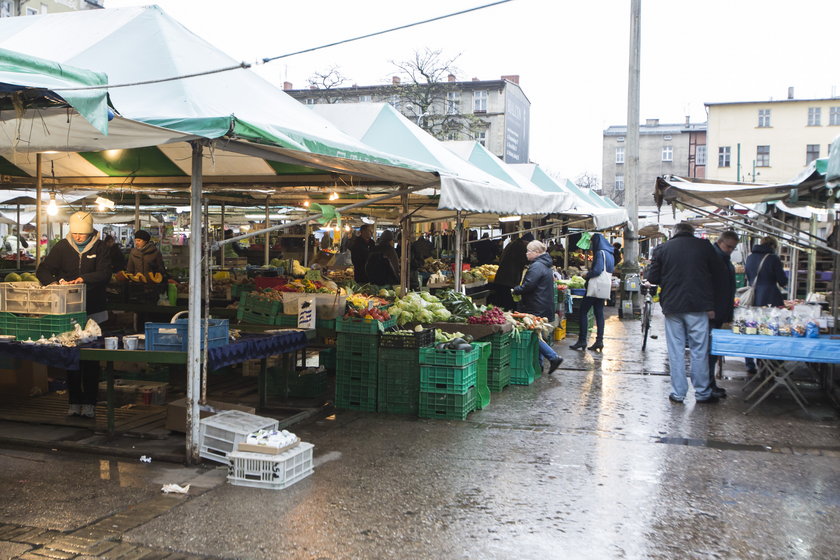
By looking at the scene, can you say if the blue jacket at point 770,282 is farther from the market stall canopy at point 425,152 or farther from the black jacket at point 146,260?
the black jacket at point 146,260

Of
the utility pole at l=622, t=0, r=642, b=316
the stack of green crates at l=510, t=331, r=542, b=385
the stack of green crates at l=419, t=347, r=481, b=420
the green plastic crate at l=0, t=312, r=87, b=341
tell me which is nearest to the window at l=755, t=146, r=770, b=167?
the utility pole at l=622, t=0, r=642, b=316

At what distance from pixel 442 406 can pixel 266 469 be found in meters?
2.60

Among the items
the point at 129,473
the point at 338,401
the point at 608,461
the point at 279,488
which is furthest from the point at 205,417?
the point at 608,461

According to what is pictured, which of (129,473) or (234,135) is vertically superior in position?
(234,135)

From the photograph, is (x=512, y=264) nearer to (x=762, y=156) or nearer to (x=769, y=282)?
(x=769, y=282)

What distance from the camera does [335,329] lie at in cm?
825

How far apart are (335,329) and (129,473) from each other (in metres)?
2.82

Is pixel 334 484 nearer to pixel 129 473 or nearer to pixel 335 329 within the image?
pixel 129 473

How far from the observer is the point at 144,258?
10.2 metres

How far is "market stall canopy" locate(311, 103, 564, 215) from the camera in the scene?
8.78 m

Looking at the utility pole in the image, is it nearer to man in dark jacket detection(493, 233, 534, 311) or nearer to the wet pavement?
man in dark jacket detection(493, 233, 534, 311)

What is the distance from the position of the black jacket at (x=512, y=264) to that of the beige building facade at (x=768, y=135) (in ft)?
167

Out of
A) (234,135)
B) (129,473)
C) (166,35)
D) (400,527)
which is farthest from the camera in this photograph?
(166,35)

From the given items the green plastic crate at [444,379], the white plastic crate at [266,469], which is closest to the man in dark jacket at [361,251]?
the green plastic crate at [444,379]
